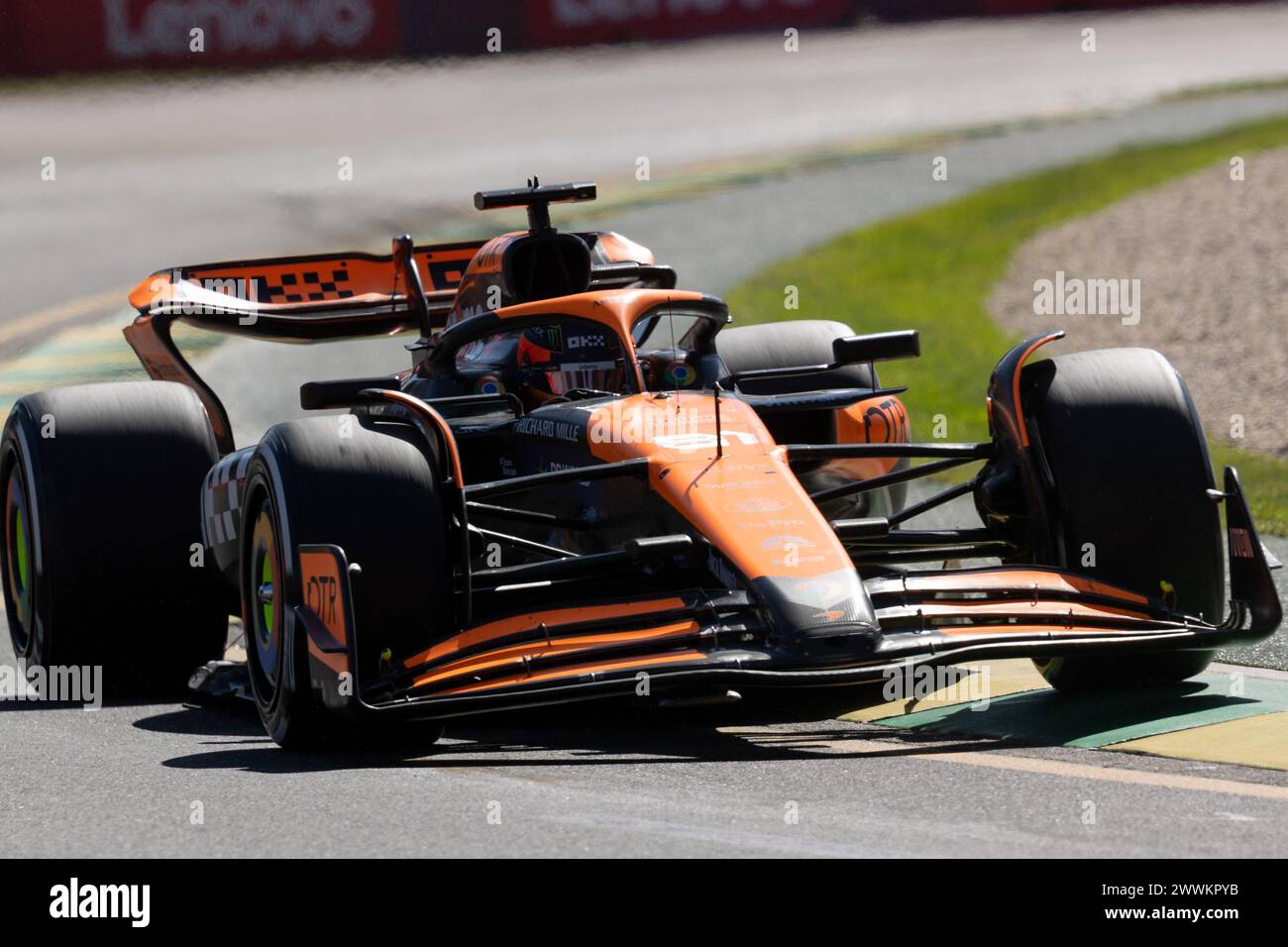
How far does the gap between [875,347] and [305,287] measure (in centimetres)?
331

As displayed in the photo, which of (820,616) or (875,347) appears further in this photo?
(875,347)

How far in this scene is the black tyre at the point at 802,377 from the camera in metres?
8.60

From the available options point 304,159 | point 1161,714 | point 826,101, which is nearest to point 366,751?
point 1161,714

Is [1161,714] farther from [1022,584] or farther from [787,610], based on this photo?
[787,610]

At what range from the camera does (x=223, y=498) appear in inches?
293

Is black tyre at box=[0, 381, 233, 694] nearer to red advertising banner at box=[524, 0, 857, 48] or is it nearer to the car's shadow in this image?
the car's shadow

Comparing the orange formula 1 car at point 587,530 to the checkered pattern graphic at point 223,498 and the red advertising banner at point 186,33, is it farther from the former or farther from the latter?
the red advertising banner at point 186,33

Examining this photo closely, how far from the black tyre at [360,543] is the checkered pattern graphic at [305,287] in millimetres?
3389

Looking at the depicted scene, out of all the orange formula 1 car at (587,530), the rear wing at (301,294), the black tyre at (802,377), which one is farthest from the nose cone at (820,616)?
the rear wing at (301,294)

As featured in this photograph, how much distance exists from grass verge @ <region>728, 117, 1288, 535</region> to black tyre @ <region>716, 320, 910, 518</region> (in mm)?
2225

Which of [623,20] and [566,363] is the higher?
[623,20]

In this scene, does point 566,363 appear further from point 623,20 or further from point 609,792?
point 623,20
